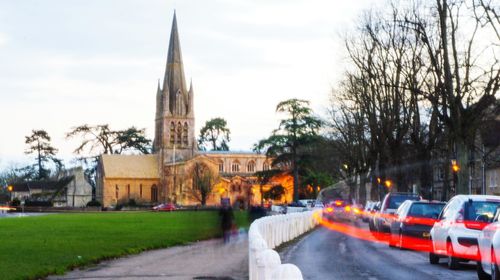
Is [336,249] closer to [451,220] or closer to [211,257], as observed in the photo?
[211,257]

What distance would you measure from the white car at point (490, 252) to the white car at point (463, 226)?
2.10 m

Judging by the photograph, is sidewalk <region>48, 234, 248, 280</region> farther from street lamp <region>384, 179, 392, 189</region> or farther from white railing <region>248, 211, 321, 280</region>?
street lamp <region>384, 179, 392, 189</region>

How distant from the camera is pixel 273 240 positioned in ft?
98.8

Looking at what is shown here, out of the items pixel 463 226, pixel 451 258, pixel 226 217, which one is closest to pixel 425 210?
pixel 226 217

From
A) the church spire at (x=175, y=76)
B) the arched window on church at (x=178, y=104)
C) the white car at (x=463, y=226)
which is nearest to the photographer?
the white car at (x=463, y=226)

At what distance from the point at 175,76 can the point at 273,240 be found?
128 meters

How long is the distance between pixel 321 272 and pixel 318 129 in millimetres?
99309

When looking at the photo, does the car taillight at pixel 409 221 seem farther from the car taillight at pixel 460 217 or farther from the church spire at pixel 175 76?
the church spire at pixel 175 76

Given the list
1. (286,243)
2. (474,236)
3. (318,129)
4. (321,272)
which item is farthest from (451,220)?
(318,129)

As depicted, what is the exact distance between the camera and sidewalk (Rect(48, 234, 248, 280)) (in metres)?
20.6

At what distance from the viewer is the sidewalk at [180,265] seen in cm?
2064

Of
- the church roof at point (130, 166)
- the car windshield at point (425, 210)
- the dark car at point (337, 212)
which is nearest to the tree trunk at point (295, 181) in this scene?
the church roof at point (130, 166)

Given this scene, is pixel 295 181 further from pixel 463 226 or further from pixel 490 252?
pixel 490 252

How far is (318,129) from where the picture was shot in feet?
391
